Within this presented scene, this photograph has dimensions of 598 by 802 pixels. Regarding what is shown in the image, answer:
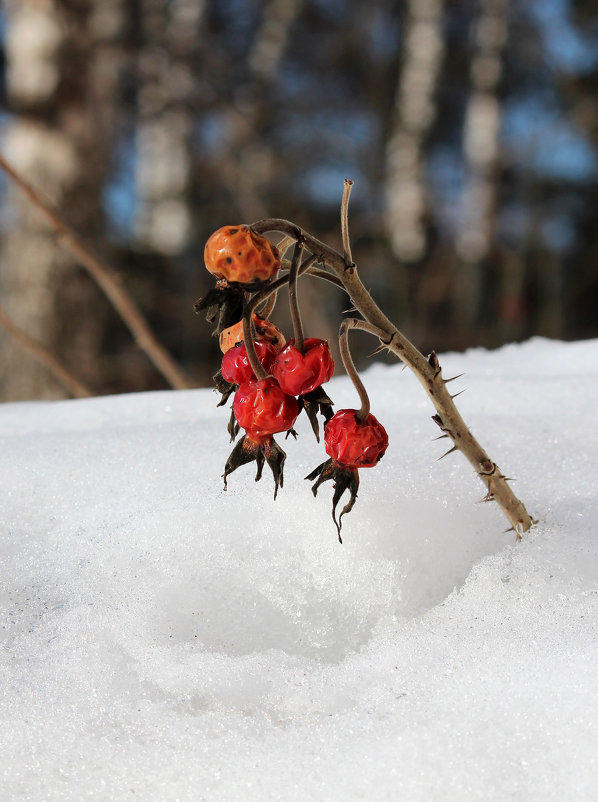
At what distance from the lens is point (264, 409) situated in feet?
1.77

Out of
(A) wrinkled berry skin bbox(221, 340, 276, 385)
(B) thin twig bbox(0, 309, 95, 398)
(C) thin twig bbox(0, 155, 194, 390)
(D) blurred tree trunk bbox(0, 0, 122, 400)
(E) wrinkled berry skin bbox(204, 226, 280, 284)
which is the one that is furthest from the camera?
(D) blurred tree trunk bbox(0, 0, 122, 400)

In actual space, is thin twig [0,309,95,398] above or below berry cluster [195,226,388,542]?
below

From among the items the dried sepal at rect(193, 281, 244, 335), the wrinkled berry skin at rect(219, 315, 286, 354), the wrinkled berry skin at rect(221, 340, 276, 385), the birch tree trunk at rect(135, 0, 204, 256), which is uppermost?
the dried sepal at rect(193, 281, 244, 335)

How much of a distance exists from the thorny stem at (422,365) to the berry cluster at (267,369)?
0.01 metres

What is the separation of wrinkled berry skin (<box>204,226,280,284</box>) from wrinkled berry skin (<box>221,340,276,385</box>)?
0.35ft

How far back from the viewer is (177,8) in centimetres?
809

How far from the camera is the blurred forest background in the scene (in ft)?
11.1

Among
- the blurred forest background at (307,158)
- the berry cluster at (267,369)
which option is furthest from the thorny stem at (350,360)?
the blurred forest background at (307,158)

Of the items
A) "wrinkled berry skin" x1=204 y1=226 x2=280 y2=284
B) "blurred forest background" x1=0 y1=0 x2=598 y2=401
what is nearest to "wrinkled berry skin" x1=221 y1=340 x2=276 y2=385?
"wrinkled berry skin" x1=204 y1=226 x2=280 y2=284

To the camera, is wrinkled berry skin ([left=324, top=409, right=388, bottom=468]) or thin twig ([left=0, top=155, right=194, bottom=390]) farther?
thin twig ([left=0, top=155, right=194, bottom=390])

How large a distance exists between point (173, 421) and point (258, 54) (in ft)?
27.5

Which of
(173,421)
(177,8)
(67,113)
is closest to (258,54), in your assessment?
(177,8)

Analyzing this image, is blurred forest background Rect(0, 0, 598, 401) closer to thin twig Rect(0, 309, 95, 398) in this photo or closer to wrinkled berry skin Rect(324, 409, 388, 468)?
thin twig Rect(0, 309, 95, 398)

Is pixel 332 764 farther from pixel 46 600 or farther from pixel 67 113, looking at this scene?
pixel 67 113
